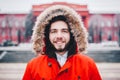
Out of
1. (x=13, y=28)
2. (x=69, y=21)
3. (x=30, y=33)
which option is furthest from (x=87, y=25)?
(x=69, y=21)

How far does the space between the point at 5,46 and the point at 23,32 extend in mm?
184

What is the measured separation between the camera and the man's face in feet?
4.02

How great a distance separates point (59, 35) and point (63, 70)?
171mm

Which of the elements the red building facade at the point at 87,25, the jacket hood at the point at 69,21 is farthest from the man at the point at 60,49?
the red building facade at the point at 87,25

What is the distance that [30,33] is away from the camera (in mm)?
1985

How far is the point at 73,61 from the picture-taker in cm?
129

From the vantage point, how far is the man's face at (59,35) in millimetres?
1226

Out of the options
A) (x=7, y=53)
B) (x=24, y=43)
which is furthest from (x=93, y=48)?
(x=7, y=53)

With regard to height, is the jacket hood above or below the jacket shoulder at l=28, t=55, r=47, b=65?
above

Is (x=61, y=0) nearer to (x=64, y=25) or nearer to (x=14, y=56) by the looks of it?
(x=14, y=56)

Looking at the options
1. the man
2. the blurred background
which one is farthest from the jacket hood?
the blurred background

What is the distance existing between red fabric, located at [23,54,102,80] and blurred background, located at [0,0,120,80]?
0.70m

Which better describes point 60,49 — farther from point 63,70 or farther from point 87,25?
point 87,25

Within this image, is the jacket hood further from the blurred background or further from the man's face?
the blurred background
